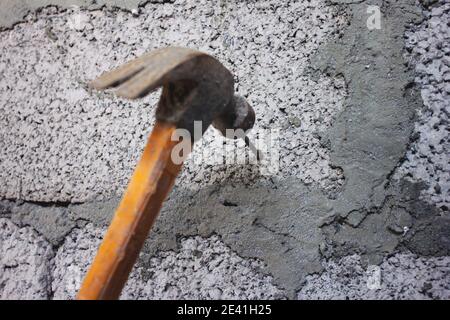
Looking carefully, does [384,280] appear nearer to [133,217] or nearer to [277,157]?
[277,157]

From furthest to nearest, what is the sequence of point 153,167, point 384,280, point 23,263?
point 23,263 → point 384,280 → point 153,167

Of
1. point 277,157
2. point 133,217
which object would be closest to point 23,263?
point 133,217

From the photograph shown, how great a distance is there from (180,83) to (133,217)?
19cm

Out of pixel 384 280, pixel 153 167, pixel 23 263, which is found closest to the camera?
pixel 153 167

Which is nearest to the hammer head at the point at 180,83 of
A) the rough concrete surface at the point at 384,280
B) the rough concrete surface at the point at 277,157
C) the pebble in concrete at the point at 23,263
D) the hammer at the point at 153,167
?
the hammer at the point at 153,167

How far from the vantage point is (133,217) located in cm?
53

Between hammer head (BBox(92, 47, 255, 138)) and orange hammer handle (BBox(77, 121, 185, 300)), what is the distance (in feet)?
0.09

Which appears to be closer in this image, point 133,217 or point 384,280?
point 133,217

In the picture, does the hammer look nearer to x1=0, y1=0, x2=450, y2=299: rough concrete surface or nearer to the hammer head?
the hammer head

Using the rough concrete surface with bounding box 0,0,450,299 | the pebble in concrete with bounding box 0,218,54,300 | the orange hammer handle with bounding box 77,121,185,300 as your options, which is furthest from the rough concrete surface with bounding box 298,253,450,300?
the pebble in concrete with bounding box 0,218,54,300

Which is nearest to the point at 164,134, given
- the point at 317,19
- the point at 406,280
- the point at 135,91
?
the point at 135,91

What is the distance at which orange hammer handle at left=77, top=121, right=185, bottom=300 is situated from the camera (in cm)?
53

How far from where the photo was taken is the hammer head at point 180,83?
1.57 ft
